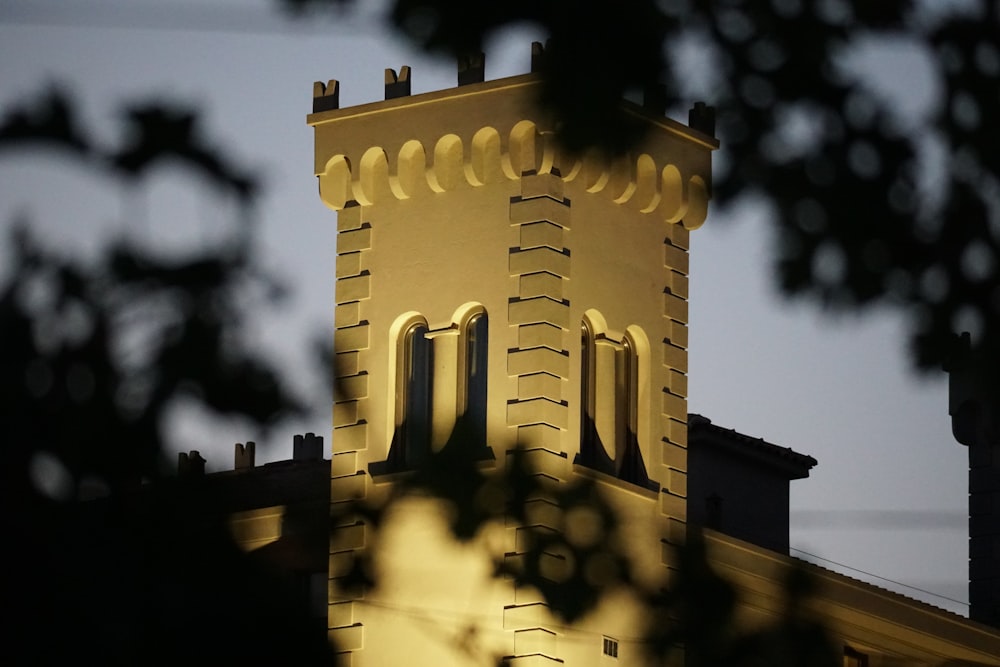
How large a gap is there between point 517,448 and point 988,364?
2.12 m

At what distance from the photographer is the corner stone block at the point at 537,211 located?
2166 cm

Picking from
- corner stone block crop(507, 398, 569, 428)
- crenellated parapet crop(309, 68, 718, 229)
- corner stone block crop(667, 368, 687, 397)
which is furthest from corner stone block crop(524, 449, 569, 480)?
Answer: crenellated parapet crop(309, 68, 718, 229)

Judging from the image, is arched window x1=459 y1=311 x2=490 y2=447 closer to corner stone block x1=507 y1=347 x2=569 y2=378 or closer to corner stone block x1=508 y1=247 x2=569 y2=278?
corner stone block x1=507 y1=347 x2=569 y2=378

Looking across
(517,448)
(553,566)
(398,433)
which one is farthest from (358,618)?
(517,448)

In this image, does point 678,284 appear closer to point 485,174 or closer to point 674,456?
point 674,456

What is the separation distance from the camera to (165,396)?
9680 mm

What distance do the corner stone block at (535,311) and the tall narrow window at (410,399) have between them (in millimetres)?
921

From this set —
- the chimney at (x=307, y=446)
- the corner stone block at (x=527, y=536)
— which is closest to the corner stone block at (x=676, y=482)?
the chimney at (x=307, y=446)

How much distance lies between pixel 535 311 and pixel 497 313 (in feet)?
1.20

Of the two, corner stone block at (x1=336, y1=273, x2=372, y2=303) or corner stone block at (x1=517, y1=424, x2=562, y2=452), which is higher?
corner stone block at (x1=336, y1=273, x2=372, y2=303)

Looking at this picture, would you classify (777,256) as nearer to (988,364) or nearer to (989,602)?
(988,364)

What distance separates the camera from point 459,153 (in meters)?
22.1

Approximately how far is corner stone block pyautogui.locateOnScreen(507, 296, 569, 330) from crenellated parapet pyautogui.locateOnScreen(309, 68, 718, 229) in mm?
1091

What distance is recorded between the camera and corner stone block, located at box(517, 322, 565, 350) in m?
21.4
